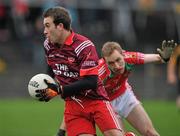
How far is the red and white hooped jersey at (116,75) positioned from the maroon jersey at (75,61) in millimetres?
891

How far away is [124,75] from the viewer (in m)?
11.8

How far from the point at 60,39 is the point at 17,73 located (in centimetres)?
1522

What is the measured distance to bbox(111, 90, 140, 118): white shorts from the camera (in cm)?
1215

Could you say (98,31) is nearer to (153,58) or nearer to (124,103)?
(124,103)

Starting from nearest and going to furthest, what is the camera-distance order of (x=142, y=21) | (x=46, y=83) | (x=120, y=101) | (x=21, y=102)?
(x=46, y=83)
(x=120, y=101)
(x=21, y=102)
(x=142, y=21)

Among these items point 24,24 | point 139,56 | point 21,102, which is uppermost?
point 139,56

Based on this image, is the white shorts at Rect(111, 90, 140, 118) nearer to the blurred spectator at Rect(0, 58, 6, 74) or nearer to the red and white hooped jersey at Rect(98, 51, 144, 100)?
the red and white hooped jersey at Rect(98, 51, 144, 100)

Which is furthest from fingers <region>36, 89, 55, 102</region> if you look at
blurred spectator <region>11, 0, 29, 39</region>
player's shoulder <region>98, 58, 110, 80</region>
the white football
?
blurred spectator <region>11, 0, 29, 39</region>

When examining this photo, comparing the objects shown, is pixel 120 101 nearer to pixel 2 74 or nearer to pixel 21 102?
pixel 21 102

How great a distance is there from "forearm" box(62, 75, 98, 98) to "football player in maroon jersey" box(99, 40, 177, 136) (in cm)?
115

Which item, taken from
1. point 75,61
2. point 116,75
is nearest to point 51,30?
point 75,61

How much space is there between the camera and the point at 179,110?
20.2 meters

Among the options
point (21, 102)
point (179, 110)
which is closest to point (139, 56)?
point (179, 110)

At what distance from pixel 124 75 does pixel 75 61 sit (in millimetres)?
1644
